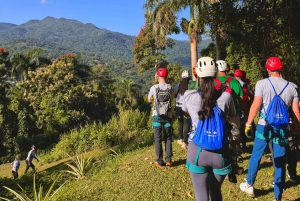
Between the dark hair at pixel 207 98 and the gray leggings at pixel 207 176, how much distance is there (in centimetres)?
31

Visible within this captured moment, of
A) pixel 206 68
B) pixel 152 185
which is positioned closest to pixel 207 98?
pixel 206 68

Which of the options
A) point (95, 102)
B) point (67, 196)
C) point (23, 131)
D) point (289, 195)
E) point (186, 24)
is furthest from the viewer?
point (95, 102)

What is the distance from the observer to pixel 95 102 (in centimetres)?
3406

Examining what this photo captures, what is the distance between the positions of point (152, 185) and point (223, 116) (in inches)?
93.9

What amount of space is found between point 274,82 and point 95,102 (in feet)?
104

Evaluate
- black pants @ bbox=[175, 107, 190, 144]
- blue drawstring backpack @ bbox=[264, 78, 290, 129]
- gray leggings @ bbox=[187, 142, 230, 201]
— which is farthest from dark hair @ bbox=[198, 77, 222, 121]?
black pants @ bbox=[175, 107, 190, 144]

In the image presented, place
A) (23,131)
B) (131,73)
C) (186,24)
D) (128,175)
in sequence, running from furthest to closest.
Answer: (131,73) < (23,131) < (186,24) < (128,175)

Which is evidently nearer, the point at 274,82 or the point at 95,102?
the point at 274,82

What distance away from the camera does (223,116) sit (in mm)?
2473

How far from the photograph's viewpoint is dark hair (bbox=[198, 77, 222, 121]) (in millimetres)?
2389

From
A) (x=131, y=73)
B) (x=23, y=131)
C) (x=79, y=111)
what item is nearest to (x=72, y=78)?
(x=79, y=111)

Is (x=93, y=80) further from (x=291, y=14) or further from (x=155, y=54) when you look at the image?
(x=291, y=14)

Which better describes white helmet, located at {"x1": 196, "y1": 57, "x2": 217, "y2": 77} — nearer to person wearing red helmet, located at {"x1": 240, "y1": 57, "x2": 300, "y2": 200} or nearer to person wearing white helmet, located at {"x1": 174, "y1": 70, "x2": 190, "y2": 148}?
person wearing red helmet, located at {"x1": 240, "y1": 57, "x2": 300, "y2": 200}

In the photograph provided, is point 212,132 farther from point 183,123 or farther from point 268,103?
point 183,123
